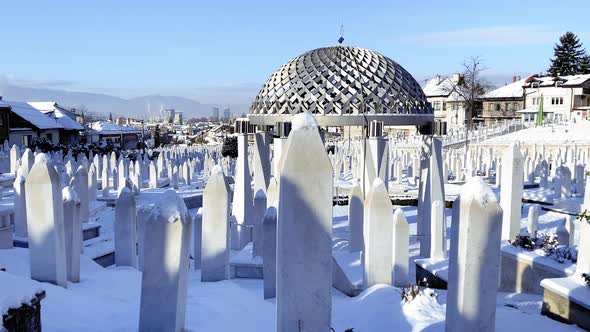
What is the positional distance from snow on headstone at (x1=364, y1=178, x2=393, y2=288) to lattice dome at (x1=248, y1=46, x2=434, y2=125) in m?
2.91

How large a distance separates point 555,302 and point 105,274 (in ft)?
19.6

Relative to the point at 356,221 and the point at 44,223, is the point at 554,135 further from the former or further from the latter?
the point at 44,223

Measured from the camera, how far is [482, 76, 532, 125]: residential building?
56.2m

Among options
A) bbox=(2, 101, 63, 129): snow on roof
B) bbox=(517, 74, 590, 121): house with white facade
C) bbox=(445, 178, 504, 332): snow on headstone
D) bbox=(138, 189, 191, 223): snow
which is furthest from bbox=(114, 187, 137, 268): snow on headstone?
bbox=(517, 74, 590, 121): house with white facade

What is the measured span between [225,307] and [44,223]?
2411mm

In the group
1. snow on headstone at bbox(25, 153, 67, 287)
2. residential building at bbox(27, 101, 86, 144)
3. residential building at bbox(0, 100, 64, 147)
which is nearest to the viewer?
snow on headstone at bbox(25, 153, 67, 287)

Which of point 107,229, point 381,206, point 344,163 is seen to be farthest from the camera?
point 344,163

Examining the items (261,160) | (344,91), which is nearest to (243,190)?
(261,160)

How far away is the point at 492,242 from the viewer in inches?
181

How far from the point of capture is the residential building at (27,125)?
121 feet

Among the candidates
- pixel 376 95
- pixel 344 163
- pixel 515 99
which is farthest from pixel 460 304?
pixel 515 99

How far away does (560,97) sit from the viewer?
5119cm

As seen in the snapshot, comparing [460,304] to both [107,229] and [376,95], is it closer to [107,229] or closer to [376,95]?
Result: [376,95]

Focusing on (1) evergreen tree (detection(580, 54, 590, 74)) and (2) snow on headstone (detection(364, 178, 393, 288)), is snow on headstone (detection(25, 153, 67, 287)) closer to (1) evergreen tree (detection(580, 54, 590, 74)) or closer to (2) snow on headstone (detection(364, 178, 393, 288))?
(2) snow on headstone (detection(364, 178, 393, 288))
